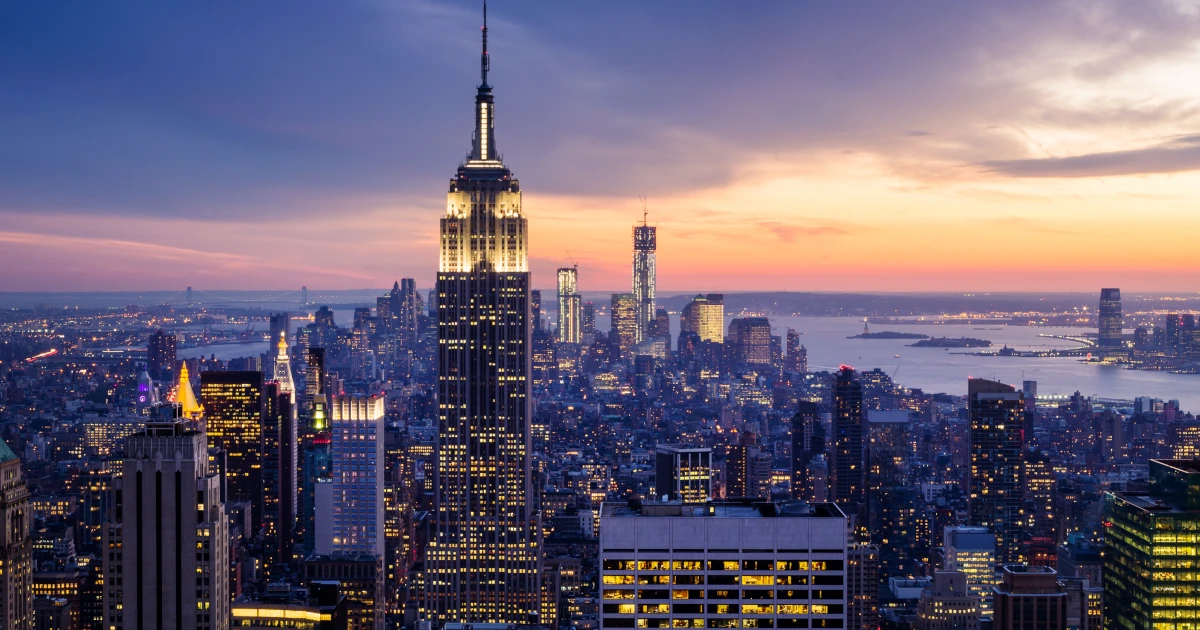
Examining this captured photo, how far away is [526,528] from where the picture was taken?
7788 centimetres

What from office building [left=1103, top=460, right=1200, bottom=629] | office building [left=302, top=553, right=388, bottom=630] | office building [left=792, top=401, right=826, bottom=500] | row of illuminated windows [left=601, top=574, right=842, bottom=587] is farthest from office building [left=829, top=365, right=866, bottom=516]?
row of illuminated windows [left=601, top=574, right=842, bottom=587]

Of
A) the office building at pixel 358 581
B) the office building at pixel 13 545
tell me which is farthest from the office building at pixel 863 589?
the office building at pixel 13 545

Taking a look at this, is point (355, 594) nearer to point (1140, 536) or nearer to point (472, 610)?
point (472, 610)

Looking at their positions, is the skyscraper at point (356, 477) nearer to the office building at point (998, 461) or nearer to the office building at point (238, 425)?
the office building at point (238, 425)

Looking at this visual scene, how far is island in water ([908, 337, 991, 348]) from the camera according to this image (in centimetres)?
17475

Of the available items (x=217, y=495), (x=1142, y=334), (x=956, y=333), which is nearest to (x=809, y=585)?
(x=217, y=495)

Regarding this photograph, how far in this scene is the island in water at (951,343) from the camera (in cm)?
17475

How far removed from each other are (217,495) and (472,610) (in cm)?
4060

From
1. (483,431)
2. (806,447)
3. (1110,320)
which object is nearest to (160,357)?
(483,431)

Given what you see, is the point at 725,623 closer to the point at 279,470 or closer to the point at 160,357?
the point at 279,470

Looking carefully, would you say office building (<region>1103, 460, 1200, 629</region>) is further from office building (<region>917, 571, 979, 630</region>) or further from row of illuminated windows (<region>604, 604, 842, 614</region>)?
office building (<region>917, 571, 979, 630</region>)

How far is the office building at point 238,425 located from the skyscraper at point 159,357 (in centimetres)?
349

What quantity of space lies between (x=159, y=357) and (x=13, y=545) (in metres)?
65.0

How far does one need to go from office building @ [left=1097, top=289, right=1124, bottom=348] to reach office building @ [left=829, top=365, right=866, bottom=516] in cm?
2492
